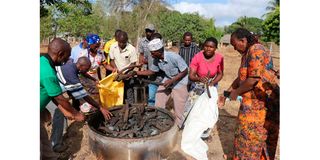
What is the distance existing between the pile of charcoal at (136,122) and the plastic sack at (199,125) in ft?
0.95

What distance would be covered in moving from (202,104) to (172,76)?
0.79 meters

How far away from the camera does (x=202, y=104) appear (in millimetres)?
3549

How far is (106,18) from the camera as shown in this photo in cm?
2277

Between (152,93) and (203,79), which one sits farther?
(152,93)

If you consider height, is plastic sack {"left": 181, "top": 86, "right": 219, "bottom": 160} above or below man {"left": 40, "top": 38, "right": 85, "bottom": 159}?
below

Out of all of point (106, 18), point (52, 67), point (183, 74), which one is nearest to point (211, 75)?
point (183, 74)

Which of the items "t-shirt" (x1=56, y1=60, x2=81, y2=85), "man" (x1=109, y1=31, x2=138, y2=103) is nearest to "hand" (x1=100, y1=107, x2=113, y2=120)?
"t-shirt" (x1=56, y1=60, x2=81, y2=85)

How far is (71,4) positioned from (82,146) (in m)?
11.0

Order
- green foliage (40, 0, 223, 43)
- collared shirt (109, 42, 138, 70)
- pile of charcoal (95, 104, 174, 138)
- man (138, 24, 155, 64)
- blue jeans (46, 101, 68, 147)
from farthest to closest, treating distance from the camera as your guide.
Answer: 1. green foliage (40, 0, 223, 43)
2. man (138, 24, 155, 64)
3. collared shirt (109, 42, 138, 70)
4. blue jeans (46, 101, 68, 147)
5. pile of charcoal (95, 104, 174, 138)

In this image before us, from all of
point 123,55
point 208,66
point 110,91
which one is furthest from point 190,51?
point 110,91

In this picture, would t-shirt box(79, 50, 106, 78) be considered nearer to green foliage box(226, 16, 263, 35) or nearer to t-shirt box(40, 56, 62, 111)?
t-shirt box(40, 56, 62, 111)

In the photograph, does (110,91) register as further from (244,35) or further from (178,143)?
(244,35)

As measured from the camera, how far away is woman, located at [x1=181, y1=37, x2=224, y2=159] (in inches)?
133
